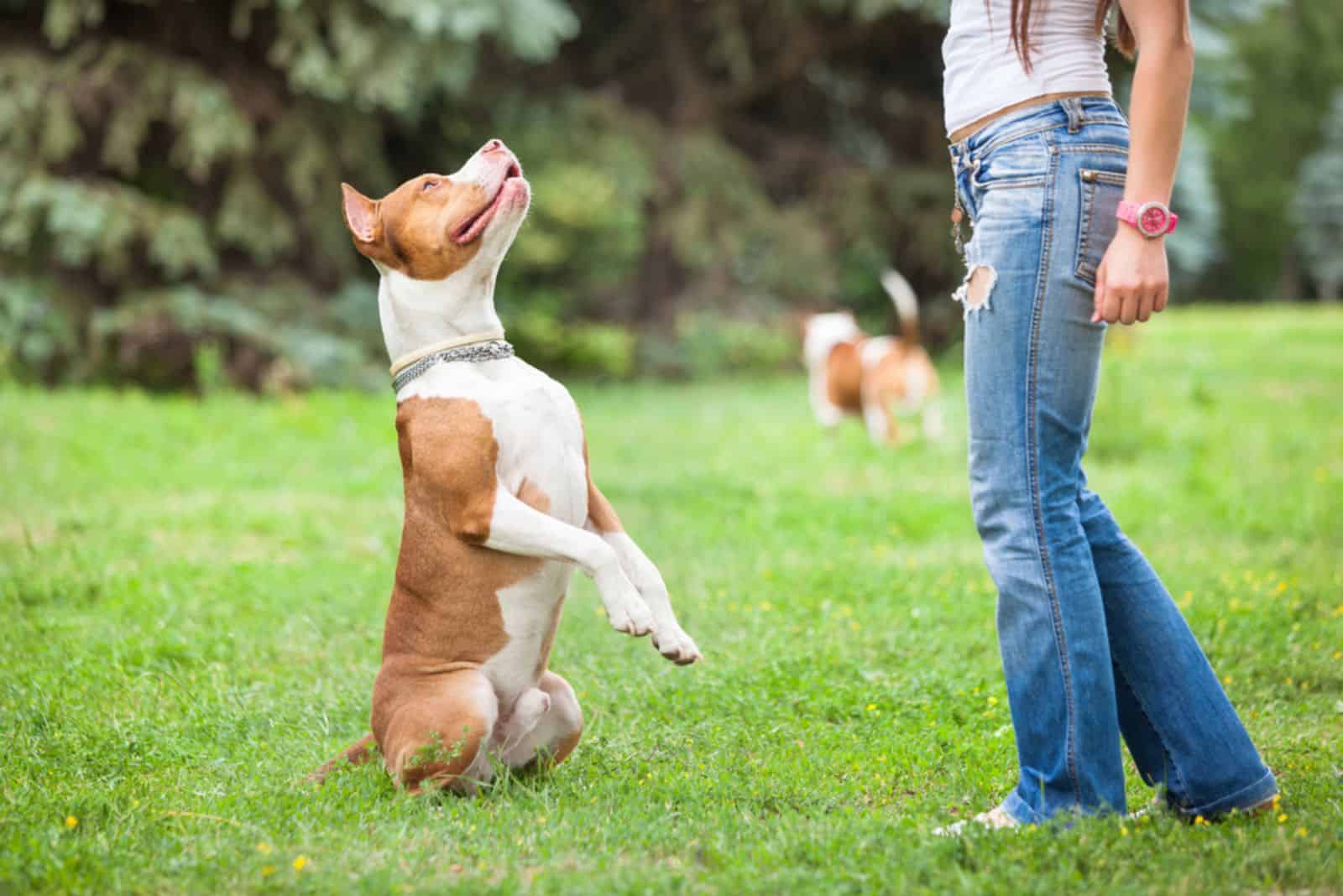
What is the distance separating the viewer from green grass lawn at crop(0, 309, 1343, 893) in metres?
2.79

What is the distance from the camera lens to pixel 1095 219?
9.12 feet

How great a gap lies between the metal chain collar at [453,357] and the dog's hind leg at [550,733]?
2.71 feet

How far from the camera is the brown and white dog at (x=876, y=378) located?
31.8ft

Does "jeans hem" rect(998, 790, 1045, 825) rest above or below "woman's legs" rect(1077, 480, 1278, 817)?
below

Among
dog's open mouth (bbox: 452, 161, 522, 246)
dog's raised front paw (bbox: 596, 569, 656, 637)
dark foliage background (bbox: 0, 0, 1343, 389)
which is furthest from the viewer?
dark foliage background (bbox: 0, 0, 1343, 389)

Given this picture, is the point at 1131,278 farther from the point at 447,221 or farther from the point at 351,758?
the point at 351,758

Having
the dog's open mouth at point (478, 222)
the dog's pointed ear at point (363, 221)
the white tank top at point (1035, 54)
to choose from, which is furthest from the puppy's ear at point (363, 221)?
→ the white tank top at point (1035, 54)

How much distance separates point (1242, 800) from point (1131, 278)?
1.19 m

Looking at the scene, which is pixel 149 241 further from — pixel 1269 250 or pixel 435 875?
pixel 1269 250

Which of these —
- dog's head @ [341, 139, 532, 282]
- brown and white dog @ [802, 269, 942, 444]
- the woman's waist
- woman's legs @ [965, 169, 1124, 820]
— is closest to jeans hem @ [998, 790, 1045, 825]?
woman's legs @ [965, 169, 1124, 820]

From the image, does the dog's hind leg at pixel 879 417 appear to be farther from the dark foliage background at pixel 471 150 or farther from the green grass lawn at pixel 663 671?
the dark foliage background at pixel 471 150

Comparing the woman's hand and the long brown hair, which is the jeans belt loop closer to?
the long brown hair

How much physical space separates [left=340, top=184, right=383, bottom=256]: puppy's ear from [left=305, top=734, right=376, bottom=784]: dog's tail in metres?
1.26

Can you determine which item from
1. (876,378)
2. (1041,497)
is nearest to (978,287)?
(1041,497)
